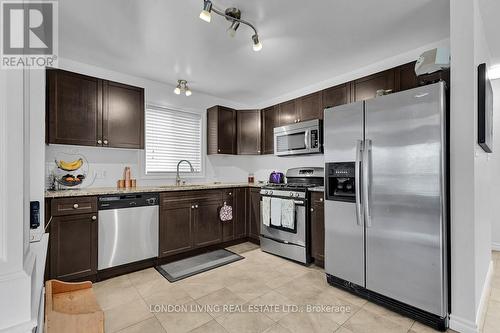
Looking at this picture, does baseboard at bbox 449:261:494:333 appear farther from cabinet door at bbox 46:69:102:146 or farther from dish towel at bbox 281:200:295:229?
cabinet door at bbox 46:69:102:146

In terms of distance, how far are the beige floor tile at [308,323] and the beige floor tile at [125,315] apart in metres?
1.14

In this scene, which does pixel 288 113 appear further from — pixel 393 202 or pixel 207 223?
pixel 393 202

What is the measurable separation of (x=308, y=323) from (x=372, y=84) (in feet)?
8.60

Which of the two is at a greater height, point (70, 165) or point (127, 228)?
point (70, 165)

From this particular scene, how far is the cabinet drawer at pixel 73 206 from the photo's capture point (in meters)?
2.34

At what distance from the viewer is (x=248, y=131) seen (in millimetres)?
4375

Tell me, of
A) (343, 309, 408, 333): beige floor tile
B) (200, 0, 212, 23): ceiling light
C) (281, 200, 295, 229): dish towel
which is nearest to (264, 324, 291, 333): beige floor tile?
(343, 309, 408, 333): beige floor tile

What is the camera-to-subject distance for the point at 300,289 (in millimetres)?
2455

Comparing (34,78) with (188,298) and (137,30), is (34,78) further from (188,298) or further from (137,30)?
(188,298)

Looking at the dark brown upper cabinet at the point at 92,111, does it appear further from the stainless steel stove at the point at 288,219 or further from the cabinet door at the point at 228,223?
the stainless steel stove at the point at 288,219

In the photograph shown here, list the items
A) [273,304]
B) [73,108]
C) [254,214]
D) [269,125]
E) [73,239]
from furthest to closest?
[269,125], [254,214], [73,108], [73,239], [273,304]

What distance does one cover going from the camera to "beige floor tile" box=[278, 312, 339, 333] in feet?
5.99

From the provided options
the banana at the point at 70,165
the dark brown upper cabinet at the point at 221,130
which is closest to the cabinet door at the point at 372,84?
the dark brown upper cabinet at the point at 221,130

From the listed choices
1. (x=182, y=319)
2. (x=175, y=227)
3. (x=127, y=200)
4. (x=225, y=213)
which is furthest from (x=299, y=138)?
(x=182, y=319)
